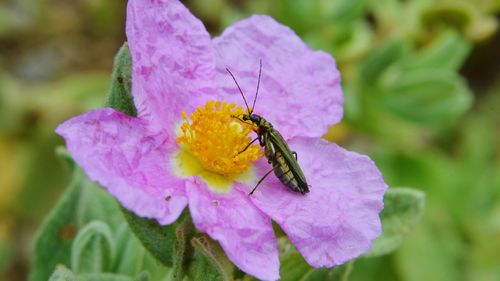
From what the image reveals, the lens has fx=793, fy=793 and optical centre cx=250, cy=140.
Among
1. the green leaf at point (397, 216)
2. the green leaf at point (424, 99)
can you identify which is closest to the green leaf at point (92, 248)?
the green leaf at point (397, 216)

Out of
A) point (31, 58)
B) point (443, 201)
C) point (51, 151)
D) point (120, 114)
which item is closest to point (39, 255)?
point (120, 114)

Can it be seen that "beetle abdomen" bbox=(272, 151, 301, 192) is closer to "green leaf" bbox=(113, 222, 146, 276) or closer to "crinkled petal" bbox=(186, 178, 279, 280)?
"crinkled petal" bbox=(186, 178, 279, 280)

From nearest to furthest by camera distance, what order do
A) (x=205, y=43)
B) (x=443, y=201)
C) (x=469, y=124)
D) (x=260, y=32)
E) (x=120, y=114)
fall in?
(x=120, y=114)
(x=205, y=43)
(x=260, y=32)
(x=443, y=201)
(x=469, y=124)

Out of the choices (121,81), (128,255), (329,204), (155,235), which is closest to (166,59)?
(121,81)

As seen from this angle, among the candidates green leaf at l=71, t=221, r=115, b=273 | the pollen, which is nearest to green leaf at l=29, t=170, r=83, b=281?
green leaf at l=71, t=221, r=115, b=273

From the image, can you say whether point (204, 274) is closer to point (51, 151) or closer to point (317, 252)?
point (317, 252)

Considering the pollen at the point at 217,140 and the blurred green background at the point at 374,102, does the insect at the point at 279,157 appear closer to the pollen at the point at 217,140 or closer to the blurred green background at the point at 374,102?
the pollen at the point at 217,140

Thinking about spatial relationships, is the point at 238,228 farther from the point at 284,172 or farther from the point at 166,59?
the point at 166,59
